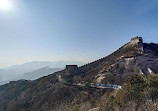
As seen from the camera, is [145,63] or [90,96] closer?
[90,96]

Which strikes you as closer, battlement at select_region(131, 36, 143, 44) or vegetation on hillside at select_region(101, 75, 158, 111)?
vegetation on hillside at select_region(101, 75, 158, 111)

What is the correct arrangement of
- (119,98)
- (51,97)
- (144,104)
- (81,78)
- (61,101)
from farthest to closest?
1. (81,78)
2. (51,97)
3. (61,101)
4. (119,98)
5. (144,104)

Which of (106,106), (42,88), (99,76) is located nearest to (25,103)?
(42,88)

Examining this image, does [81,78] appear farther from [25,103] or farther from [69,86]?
[25,103]

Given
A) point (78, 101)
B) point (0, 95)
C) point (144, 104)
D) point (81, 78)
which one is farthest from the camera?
point (0, 95)

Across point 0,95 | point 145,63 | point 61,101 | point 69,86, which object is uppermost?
point 145,63

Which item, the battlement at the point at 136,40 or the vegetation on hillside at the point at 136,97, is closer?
the vegetation on hillside at the point at 136,97

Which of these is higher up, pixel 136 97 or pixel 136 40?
pixel 136 40

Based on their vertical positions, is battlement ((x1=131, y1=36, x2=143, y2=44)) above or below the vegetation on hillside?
above

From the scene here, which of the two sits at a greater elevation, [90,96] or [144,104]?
[144,104]

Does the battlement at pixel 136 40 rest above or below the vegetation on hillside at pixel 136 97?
above

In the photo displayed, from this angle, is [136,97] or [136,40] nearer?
[136,97]
